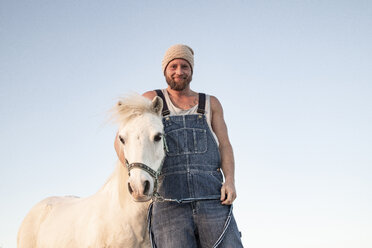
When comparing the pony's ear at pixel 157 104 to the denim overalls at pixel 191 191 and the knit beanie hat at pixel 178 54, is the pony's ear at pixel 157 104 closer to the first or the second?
the denim overalls at pixel 191 191

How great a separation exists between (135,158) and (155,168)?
0.19 meters

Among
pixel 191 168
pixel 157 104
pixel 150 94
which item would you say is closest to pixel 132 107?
pixel 157 104

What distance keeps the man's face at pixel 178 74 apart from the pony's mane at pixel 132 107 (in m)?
0.34

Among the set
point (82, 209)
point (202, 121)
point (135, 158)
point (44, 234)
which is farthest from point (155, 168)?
point (44, 234)

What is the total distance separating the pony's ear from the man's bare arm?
559 millimetres

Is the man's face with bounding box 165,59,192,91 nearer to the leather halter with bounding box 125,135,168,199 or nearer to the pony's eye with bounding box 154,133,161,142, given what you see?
the pony's eye with bounding box 154,133,161,142

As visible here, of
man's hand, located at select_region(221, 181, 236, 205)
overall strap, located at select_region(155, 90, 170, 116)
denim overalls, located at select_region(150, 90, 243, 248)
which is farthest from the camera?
overall strap, located at select_region(155, 90, 170, 116)

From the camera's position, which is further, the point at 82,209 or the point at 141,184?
the point at 82,209

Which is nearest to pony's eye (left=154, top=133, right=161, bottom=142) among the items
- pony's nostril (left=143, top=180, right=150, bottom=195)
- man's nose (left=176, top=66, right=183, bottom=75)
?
pony's nostril (left=143, top=180, right=150, bottom=195)

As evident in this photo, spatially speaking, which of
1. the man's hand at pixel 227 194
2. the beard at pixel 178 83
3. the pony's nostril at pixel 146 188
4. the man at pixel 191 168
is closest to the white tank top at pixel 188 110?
the man at pixel 191 168

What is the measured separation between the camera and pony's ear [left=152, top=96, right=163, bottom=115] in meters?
3.22

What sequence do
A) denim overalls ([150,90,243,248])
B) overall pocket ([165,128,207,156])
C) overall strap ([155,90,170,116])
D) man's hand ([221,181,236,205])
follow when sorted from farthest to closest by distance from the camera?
overall strap ([155,90,170,116])
overall pocket ([165,128,207,156])
man's hand ([221,181,236,205])
denim overalls ([150,90,243,248])

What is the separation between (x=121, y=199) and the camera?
351 centimetres

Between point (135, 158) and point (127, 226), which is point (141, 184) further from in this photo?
point (127, 226)
